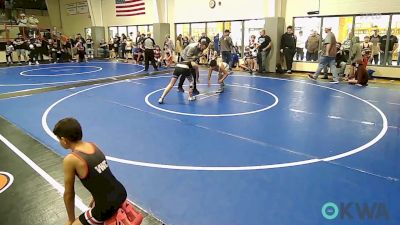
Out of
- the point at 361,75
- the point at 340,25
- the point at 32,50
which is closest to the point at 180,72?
the point at 361,75

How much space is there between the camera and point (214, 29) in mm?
18641

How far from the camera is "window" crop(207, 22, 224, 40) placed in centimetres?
1838

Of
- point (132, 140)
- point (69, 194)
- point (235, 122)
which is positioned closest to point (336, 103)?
point (235, 122)

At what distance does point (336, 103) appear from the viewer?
844 centimetres

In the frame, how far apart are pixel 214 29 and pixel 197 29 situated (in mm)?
1174

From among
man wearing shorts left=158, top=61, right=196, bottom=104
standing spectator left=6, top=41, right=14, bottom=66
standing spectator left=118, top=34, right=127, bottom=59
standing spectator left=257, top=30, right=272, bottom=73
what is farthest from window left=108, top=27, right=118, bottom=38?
man wearing shorts left=158, top=61, right=196, bottom=104

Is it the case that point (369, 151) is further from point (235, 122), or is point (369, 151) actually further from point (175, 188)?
point (175, 188)

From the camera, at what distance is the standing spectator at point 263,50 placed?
14234 mm

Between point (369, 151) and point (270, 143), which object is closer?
point (369, 151)

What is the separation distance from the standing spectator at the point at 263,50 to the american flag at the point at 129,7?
380 inches

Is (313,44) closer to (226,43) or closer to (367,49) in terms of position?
(367,49)

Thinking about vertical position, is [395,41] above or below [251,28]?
below

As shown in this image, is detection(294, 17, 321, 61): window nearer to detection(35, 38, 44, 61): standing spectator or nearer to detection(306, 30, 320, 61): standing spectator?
detection(306, 30, 320, 61): standing spectator

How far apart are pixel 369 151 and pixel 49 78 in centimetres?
1219
